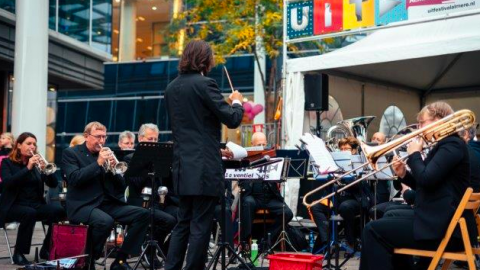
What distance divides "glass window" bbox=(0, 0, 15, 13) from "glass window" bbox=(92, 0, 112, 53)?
12.2 feet

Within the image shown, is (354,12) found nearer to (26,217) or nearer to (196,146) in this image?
(26,217)

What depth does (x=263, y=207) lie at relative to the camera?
32.5 feet

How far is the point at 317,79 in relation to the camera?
38.8ft

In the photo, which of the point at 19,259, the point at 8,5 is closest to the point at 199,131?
the point at 19,259

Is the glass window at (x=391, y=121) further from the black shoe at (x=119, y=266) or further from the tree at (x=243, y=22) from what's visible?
the black shoe at (x=119, y=266)

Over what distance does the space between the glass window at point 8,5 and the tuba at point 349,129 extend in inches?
307

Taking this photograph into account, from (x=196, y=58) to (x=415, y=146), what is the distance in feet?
6.23

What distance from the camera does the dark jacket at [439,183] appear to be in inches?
215

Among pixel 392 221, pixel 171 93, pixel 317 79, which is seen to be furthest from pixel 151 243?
pixel 317 79

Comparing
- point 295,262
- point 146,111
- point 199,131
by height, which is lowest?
point 295,262

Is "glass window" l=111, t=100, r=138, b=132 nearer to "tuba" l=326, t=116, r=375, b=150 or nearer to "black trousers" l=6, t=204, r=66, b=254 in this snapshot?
"tuba" l=326, t=116, r=375, b=150

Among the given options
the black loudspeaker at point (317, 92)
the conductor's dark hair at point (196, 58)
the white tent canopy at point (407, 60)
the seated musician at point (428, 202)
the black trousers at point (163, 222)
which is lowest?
the black trousers at point (163, 222)

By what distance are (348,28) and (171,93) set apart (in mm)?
6350

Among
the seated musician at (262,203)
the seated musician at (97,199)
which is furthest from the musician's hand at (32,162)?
the seated musician at (262,203)
